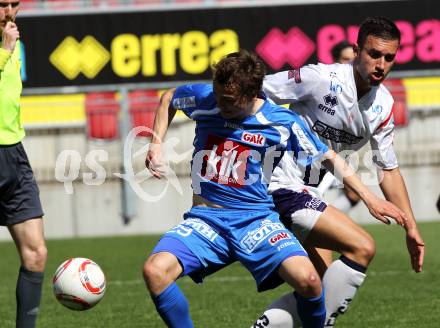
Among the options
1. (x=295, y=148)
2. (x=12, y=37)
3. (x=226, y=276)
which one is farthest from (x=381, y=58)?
(x=226, y=276)

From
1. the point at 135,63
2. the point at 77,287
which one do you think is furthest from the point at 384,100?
the point at 135,63

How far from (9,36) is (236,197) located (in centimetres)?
160

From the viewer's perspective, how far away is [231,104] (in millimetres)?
5508

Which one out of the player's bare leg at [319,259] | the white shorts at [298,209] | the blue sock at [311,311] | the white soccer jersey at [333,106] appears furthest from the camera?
the player's bare leg at [319,259]

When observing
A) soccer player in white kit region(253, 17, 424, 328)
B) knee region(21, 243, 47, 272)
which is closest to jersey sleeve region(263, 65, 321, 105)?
soccer player in white kit region(253, 17, 424, 328)

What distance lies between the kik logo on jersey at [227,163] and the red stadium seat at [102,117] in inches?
339

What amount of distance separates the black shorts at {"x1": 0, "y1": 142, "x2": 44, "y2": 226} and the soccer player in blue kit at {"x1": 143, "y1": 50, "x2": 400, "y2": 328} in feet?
2.86

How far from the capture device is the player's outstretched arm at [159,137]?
564cm

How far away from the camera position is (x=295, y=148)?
19.0ft

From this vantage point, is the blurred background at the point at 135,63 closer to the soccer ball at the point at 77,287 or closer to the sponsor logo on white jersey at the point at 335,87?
the soccer ball at the point at 77,287

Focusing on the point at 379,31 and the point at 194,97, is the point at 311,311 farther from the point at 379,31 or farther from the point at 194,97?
the point at 379,31

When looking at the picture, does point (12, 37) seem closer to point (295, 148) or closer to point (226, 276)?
point (295, 148)

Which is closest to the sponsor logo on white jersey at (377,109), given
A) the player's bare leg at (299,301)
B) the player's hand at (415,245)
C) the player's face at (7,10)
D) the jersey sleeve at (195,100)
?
the player's hand at (415,245)

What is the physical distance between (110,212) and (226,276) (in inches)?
184
